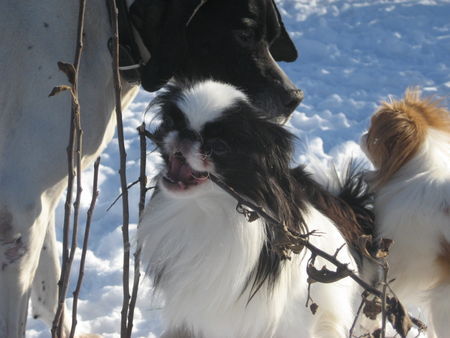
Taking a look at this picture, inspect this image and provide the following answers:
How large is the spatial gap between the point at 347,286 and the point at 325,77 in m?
4.45

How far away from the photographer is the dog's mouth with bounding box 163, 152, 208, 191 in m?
1.59

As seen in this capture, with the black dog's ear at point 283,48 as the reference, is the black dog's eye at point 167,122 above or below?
above

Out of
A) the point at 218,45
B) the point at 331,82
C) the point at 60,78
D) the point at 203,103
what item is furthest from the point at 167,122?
the point at 331,82

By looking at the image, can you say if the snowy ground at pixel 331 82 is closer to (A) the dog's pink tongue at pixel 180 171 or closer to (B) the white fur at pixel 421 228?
(B) the white fur at pixel 421 228

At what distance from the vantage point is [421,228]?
2205 mm

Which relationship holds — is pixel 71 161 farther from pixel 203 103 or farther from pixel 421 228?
pixel 421 228

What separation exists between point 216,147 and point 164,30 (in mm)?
615

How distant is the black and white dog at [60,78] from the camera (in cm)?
185

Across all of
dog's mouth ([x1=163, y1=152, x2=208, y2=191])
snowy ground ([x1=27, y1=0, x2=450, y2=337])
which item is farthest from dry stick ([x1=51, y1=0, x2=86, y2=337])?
snowy ground ([x1=27, y1=0, x2=450, y2=337])

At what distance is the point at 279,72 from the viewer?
2.31 meters

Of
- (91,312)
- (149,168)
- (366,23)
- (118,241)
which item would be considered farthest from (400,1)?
(91,312)

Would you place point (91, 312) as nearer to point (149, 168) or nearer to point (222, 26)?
point (149, 168)

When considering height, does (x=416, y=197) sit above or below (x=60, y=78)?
below

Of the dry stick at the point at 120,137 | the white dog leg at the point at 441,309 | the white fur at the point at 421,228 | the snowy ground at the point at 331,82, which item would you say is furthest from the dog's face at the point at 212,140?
the snowy ground at the point at 331,82
